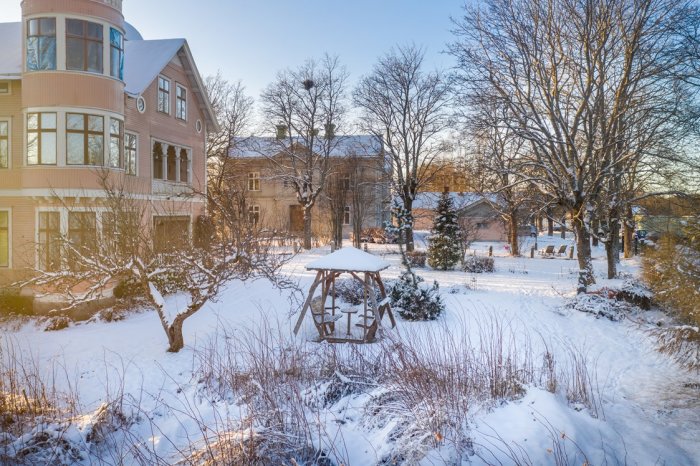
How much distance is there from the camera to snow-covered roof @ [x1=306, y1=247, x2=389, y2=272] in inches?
403

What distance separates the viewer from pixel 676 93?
14.7m

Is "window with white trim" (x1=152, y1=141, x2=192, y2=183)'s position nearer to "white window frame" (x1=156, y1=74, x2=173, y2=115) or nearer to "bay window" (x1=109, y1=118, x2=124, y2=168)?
"white window frame" (x1=156, y1=74, x2=173, y2=115)

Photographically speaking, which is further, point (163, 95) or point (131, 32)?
point (131, 32)

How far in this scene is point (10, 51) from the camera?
50.5ft

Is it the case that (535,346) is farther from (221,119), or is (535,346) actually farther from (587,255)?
(221,119)

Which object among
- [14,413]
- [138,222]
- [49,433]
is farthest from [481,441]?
[138,222]

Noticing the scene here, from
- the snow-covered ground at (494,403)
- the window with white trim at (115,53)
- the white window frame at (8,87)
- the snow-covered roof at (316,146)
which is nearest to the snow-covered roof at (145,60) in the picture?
the window with white trim at (115,53)

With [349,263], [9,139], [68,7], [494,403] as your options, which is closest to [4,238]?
[9,139]

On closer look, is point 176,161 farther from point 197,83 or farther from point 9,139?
point 9,139

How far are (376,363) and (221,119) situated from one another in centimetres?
3083

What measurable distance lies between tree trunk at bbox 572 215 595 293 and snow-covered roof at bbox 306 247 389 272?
804cm

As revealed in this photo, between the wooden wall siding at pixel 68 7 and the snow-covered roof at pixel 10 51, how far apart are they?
1705 millimetres

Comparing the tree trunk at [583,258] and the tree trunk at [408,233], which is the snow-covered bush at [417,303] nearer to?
the tree trunk at [583,258]

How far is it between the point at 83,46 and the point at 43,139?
10.1ft
